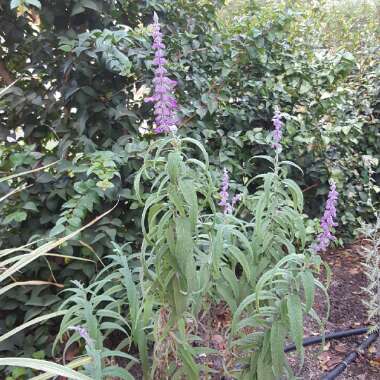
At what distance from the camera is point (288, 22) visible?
2420mm

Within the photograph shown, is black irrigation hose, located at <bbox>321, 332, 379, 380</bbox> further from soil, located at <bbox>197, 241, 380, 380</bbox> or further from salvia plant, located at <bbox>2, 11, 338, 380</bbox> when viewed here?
salvia plant, located at <bbox>2, 11, 338, 380</bbox>

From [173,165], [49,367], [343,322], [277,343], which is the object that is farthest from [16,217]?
[343,322]

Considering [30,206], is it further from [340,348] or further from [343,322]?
[343,322]

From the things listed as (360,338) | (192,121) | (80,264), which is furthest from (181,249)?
(360,338)

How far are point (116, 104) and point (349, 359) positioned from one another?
167cm

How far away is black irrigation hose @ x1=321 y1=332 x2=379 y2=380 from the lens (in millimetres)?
1917

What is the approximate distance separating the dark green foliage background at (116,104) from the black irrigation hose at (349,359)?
1.07 meters

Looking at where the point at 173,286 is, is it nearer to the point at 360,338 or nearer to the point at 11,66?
the point at 360,338

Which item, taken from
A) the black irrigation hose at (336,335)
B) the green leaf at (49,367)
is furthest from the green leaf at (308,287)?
the black irrigation hose at (336,335)

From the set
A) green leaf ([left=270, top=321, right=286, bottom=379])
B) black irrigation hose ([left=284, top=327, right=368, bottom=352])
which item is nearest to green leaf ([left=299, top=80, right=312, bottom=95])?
black irrigation hose ([left=284, top=327, right=368, bottom=352])

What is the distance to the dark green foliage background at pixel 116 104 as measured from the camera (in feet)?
6.14

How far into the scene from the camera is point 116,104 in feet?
6.73

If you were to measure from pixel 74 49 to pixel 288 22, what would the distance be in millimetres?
1273

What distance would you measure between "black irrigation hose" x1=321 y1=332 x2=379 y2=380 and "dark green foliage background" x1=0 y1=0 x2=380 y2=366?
107cm
